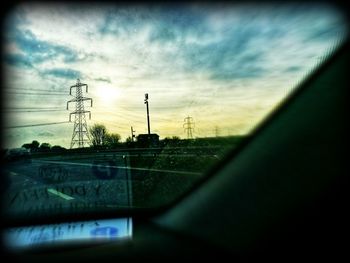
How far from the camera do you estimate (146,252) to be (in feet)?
9.07

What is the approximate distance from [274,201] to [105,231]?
159 centimetres

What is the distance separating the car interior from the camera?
2203 mm

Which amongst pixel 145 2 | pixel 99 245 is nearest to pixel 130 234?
pixel 99 245

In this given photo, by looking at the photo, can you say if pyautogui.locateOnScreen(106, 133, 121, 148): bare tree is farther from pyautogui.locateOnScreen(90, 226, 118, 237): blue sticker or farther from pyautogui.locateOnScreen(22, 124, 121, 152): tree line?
pyautogui.locateOnScreen(90, 226, 118, 237): blue sticker

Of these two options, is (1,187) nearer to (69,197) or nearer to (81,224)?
(69,197)

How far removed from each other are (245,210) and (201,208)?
1.59ft

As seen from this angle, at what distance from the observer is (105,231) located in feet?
10.4

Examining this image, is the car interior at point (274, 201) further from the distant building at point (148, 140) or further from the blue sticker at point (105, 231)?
the distant building at point (148, 140)

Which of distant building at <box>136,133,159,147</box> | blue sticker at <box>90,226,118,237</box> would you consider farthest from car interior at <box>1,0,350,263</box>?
distant building at <box>136,133,159,147</box>

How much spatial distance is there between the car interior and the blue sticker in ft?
0.51

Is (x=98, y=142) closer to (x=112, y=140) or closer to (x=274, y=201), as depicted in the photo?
(x=112, y=140)

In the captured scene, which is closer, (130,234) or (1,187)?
(130,234)

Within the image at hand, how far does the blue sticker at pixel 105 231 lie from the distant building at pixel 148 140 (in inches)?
56.4

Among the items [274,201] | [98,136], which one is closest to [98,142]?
[98,136]
